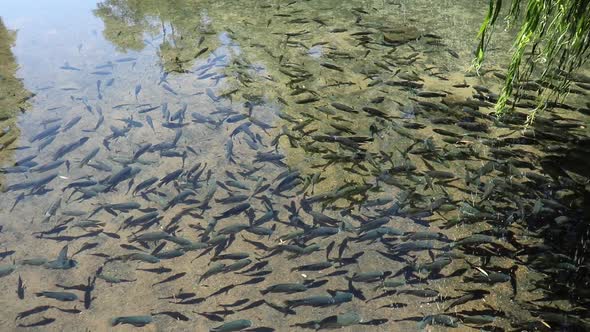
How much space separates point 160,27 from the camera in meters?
12.2

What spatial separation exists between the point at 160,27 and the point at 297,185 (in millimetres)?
7313

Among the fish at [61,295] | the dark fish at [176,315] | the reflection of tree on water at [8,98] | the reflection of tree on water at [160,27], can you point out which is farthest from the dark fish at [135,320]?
the reflection of tree on water at [160,27]

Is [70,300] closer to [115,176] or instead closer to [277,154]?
[115,176]

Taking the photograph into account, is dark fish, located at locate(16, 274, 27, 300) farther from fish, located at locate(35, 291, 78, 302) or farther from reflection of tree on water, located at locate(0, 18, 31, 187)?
reflection of tree on water, located at locate(0, 18, 31, 187)

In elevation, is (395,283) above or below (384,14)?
below

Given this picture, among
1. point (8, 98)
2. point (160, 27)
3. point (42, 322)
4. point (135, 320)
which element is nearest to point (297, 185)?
point (135, 320)

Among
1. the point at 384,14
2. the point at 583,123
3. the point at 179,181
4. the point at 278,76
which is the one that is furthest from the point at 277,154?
the point at 384,14

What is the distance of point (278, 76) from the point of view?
9.77 metres

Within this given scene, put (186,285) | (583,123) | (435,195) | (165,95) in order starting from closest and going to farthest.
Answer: (186,285) → (435,195) → (583,123) → (165,95)

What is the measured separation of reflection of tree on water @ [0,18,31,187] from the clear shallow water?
0.14 metres

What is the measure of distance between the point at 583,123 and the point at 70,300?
7.74 meters

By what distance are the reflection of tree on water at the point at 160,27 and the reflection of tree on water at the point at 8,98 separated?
2268 mm

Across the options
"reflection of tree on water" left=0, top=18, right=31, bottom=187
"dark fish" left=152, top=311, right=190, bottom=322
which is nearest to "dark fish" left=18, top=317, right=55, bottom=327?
"dark fish" left=152, top=311, right=190, bottom=322

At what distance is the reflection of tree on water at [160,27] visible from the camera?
10935 mm
